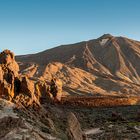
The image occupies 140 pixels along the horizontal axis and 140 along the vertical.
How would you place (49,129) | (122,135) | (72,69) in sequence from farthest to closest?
(72,69), (122,135), (49,129)

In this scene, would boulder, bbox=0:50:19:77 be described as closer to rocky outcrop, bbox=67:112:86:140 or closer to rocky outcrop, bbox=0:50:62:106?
rocky outcrop, bbox=0:50:62:106

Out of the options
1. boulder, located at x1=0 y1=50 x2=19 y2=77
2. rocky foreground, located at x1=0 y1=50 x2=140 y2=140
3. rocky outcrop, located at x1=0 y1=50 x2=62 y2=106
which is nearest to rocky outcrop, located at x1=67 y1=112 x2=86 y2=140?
rocky foreground, located at x1=0 y1=50 x2=140 y2=140

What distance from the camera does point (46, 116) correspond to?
48.2 meters

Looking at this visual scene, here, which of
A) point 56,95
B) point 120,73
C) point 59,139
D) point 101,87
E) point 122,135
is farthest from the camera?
point 120,73

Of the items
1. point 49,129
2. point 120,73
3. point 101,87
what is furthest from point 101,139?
point 120,73

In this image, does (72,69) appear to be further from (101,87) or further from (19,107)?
(19,107)

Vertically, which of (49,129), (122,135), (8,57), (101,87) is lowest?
(101,87)

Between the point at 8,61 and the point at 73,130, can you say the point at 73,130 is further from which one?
the point at 8,61

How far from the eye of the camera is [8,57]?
67375 millimetres

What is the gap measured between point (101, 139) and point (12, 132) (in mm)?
15219

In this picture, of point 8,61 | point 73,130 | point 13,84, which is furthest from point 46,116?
point 8,61

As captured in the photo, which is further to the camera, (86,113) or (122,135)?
(86,113)

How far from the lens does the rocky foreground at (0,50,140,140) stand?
3278 cm

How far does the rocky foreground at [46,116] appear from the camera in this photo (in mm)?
32781
